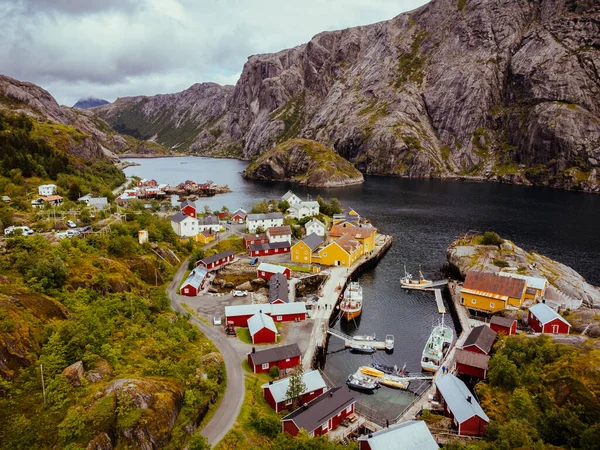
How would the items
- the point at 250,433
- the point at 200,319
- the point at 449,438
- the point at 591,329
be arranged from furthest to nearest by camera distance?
1. the point at 200,319
2. the point at 591,329
3. the point at 449,438
4. the point at 250,433

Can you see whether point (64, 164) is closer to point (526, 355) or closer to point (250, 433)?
point (250, 433)

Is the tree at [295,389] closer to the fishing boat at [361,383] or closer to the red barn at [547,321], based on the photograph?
the fishing boat at [361,383]

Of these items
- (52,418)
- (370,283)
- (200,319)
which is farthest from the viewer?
(370,283)

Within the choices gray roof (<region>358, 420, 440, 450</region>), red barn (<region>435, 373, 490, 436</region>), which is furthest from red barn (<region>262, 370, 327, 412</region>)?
red barn (<region>435, 373, 490, 436</region>)

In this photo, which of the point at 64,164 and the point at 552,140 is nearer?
the point at 64,164

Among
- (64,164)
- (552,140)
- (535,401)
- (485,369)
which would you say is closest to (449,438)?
(535,401)

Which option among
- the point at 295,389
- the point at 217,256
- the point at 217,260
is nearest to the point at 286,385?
the point at 295,389

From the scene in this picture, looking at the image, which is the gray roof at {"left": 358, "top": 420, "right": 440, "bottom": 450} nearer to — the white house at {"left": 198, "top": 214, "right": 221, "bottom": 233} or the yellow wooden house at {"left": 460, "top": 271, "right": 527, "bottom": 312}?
the yellow wooden house at {"left": 460, "top": 271, "right": 527, "bottom": 312}
